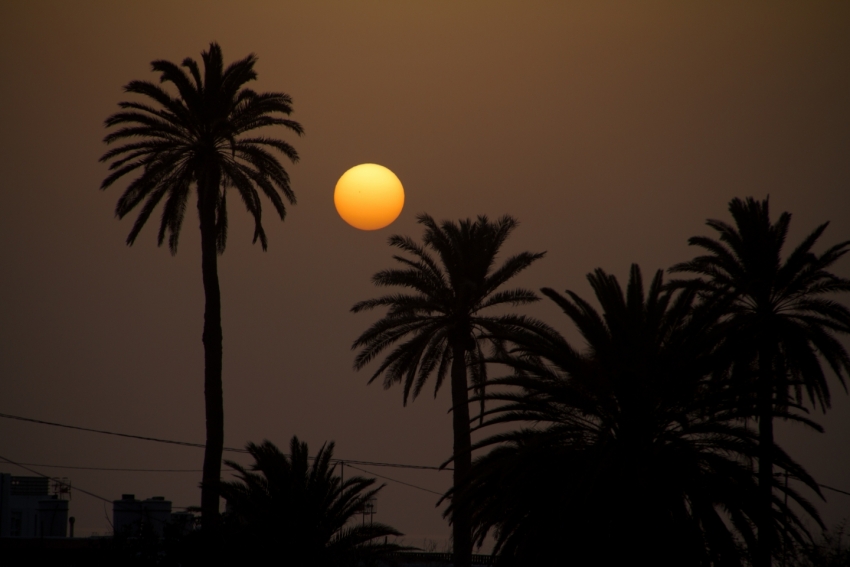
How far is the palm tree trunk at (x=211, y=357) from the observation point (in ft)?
103

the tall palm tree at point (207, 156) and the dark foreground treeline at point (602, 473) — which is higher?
the tall palm tree at point (207, 156)

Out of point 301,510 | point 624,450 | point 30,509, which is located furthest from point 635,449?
point 30,509

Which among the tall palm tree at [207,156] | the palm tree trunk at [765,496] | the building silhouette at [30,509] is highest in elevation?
the tall palm tree at [207,156]

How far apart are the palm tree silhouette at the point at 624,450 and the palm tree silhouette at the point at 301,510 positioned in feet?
12.8

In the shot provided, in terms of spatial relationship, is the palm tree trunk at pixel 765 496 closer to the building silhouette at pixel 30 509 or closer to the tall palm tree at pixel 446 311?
the tall palm tree at pixel 446 311

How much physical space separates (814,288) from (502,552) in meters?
15.5

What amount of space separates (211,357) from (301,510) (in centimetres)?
791

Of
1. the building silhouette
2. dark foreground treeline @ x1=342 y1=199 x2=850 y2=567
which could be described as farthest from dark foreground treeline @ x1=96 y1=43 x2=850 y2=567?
the building silhouette

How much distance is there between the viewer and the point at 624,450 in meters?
24.5

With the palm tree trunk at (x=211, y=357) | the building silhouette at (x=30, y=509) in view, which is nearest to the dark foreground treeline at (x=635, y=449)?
the palm tree trunk at (x=211, y=357)

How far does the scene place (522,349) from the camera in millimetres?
26359

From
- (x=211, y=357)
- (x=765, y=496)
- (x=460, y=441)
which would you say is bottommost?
(x=765, y=496)

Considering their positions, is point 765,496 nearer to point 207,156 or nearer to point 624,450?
point 624,450

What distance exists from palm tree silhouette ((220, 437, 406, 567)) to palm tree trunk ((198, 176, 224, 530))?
2.72 m
